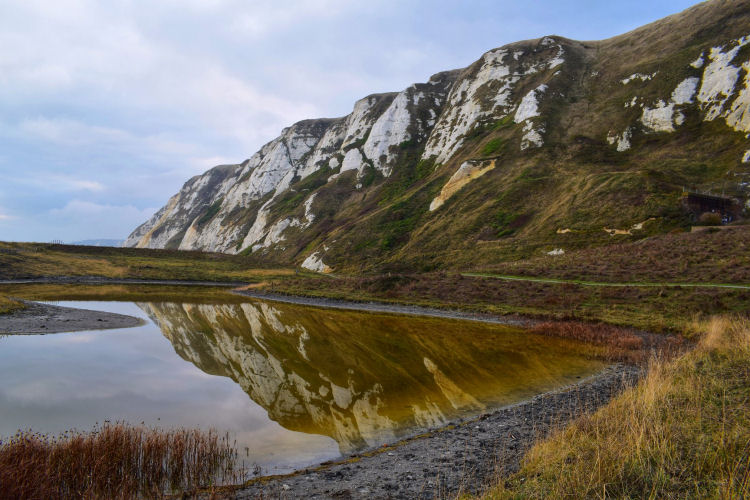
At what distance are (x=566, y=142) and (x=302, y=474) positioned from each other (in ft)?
282

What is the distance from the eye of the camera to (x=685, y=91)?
71438mm

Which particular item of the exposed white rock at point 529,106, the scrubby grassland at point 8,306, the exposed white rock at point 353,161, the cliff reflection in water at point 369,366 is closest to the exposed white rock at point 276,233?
the exposed white rock at point 353,161

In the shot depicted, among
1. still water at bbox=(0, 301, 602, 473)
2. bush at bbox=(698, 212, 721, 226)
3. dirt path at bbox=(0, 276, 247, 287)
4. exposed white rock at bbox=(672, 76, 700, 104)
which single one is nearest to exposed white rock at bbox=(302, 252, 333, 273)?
dirt path at bbox=(0, 276, 247, 287)

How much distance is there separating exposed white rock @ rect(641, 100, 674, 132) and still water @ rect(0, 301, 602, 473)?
64.3m

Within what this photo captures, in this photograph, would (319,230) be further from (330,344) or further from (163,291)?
(330,344)

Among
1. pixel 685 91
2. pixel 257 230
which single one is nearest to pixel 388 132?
pixel 257 230

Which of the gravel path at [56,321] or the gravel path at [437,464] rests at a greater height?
the gravel path at [56,321]

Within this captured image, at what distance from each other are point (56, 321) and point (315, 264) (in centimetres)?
5978

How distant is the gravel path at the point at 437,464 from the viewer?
27.4 feet

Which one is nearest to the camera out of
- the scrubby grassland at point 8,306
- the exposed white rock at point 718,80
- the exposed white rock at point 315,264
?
the scrubby grassland at point 8,306

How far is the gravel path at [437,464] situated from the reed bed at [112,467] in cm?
163

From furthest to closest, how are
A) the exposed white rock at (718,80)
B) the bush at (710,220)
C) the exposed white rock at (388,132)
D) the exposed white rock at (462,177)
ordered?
the exposed white rock at (388,132) < the exposed white rock at (462,177) < the exposed white rock at (718,80) < the bush at (710,220)

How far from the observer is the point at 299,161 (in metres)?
170

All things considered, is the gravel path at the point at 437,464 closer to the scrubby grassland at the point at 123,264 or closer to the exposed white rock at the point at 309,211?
the scrubby grassland at the point at 123,264
